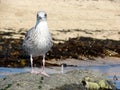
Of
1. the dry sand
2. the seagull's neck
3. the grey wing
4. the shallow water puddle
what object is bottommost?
the shallow water puddle

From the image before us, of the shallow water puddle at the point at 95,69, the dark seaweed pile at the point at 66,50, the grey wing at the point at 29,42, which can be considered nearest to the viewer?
the grey wing at the point at 29,42

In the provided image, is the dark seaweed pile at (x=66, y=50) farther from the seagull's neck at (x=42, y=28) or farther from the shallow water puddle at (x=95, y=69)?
the seagull's neck at (x=42, y=28)

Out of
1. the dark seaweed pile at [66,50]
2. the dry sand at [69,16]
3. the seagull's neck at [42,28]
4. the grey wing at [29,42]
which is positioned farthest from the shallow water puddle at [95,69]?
the dry sand at [69,16]

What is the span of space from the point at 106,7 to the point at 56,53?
1384cm

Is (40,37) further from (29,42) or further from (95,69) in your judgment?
(95,69)

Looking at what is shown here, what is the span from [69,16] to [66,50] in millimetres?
9886

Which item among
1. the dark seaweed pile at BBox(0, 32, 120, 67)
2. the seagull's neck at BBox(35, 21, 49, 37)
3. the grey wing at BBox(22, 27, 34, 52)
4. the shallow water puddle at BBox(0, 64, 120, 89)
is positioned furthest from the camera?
the dark seaweed pile at BBox(0, 32, 120, 67)

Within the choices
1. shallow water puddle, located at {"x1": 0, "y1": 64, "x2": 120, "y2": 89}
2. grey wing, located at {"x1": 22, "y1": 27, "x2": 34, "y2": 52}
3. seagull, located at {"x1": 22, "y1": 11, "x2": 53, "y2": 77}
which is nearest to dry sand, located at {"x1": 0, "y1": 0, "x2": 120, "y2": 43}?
shallow water puddle, located at {"x1": 0, "y1": 64, "x2": 120, "y2": 89}

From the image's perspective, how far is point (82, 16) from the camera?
1211 inches

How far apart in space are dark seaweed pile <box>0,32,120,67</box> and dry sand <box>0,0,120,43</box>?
5.63 ft

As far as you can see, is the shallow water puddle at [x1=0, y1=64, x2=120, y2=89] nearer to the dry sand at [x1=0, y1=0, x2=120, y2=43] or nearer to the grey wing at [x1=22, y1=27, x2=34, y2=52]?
the grey wing at [x1=22, y1=27, x2=34, y2=52]

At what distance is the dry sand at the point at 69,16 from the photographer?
2636 cm

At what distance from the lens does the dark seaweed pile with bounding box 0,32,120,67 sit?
18.9 m

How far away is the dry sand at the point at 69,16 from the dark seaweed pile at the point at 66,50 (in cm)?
172
